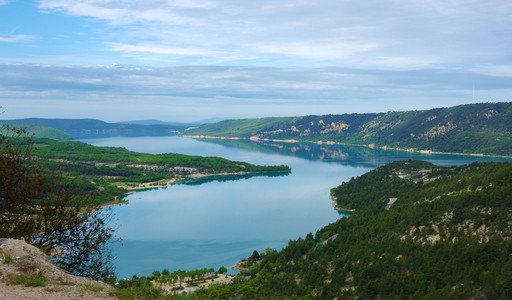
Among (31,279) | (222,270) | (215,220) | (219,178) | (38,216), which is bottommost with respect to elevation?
(222,270)

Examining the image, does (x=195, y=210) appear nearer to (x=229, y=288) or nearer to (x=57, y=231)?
(x=229, y=288)

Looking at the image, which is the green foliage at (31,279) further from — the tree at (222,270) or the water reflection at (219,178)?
the water reflection at (219,178)

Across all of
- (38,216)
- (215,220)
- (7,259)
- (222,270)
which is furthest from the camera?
(215,220)

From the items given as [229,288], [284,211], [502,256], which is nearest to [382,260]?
[502,256]

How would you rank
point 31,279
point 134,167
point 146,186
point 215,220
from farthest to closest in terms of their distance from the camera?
point 134,167 < point 146,186 < point 215,220 < point 31,279

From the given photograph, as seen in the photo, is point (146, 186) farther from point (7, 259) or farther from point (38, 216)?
point (7, 259)

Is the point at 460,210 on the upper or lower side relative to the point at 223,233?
upper

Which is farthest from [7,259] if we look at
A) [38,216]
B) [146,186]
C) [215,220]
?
[146,186]
